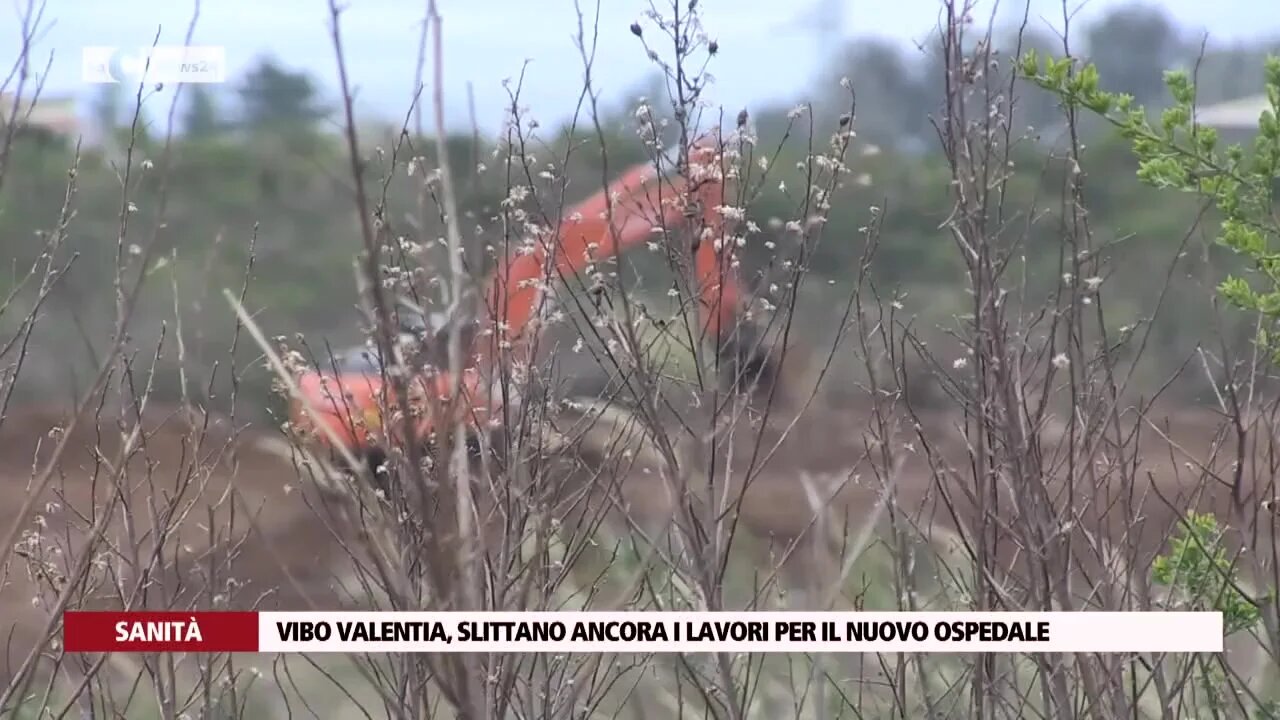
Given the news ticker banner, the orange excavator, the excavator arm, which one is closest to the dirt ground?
the news ticker banner

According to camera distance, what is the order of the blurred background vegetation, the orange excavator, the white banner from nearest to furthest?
1. the orange excavator
2. the white banner
3. the blurred background vegetation

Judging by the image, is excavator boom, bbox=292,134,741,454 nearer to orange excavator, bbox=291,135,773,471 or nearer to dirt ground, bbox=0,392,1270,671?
orange excavator, bbox=291,135,773,471

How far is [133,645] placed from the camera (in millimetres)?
2555

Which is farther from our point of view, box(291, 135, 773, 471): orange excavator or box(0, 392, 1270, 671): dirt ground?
box(0, 392, 1270, 671): dirt ground

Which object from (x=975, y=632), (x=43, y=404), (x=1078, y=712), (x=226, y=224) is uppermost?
(x=226, y=224)

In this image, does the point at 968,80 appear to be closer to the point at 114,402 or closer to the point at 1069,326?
the point at 1069,326

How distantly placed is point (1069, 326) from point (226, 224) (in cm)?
256

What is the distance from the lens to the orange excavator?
2244 millimetres

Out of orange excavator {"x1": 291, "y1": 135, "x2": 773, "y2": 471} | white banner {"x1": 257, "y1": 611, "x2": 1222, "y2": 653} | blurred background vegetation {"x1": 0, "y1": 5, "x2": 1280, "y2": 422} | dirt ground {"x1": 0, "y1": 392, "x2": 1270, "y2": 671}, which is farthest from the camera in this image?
blurred background vegetation {"x1": 0, "y1": 5, "x2": 1280, "y2": 422}

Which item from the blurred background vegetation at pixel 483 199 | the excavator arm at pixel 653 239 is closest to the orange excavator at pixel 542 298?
the excavator arm at pixel 653 239

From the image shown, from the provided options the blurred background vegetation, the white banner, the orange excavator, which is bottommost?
the white banner

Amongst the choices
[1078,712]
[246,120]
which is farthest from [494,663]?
[246,120]

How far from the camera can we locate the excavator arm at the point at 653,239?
7.57ft

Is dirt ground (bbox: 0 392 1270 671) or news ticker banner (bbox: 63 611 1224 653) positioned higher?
dirt ground (bbox: 0 392 1270 671)
